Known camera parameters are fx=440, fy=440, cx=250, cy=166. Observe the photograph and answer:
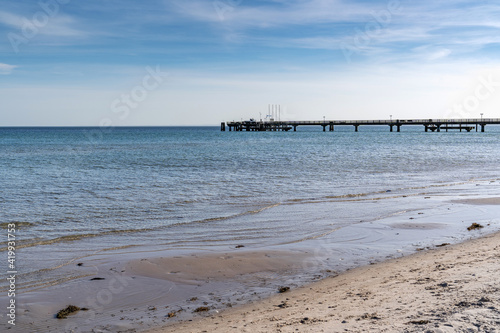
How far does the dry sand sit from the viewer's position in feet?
18.4

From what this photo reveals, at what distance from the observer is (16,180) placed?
25875 mm

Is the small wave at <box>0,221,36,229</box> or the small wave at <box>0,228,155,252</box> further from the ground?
the small wave at <box>0,221,36,229</box>

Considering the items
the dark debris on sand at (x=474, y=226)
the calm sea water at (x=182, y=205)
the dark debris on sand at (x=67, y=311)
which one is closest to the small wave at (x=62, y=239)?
the calm sea water at (x=182, y=205)

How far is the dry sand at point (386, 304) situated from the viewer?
5.60 metres

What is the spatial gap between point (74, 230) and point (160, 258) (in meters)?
4.38

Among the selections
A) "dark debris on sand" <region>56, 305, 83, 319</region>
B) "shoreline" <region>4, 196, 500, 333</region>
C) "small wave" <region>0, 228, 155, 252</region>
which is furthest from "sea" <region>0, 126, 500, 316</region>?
"dark debris on sand" <region>56, 305, 83, 319</region>

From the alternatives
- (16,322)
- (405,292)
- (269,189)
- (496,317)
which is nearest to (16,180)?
(269,189)

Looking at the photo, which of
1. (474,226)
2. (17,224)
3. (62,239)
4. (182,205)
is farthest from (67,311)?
(474,226)

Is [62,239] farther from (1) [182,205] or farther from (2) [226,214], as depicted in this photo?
(1) [182,205]

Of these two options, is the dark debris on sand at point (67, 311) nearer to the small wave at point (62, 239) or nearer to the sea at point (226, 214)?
the sea at point (226, 214)

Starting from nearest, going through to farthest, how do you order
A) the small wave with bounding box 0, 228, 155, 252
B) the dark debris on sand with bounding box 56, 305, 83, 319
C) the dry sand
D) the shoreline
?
1. the dry sand
2. the shoreline
3. the dark debris on sand with bounding box 56, 305, 83, 319
4. the small wave with bounding box 0, 228, 155, 252

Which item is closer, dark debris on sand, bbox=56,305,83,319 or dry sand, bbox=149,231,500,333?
dry sand, bbox=149,231,500,333

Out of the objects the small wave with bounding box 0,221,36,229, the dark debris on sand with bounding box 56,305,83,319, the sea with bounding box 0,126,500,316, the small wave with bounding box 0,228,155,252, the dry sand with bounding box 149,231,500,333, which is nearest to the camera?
the dry sand with bounding box 149,231,500,333

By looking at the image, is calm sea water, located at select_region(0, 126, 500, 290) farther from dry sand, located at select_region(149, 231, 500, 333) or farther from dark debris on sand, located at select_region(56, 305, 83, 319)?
dry sand, located at select_region(149, 231, 500, 333)
